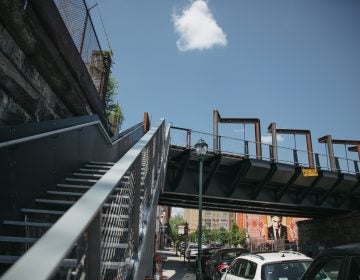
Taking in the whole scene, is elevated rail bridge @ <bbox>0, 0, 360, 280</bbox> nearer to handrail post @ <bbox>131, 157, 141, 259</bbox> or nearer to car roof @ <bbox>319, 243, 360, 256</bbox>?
handrail post @ <bbox>131, 157, 141, 259</bbox>

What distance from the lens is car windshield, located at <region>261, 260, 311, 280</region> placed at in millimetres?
7847

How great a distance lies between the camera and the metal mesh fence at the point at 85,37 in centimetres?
934

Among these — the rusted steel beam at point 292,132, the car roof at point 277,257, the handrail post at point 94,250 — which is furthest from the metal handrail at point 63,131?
the rusted steel beam at point 292,132

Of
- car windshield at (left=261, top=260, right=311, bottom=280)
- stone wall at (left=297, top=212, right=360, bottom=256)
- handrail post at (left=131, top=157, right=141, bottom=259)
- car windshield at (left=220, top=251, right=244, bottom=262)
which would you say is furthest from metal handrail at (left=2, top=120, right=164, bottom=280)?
stone wall at (left=297, top=212, right=360, bottom=256)

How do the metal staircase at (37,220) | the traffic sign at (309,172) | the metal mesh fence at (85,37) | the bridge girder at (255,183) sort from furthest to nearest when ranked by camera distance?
the traffic sign at (309,172)
the bridge girder at (255,183)
the metal mesh fence at (85,37)
the metal staircase at (37,220)

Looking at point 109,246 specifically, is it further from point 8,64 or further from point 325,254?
point 8,64

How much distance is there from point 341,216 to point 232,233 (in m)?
36.4

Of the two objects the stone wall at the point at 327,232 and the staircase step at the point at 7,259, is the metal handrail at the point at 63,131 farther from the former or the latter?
the stone wall at the point at 327,232

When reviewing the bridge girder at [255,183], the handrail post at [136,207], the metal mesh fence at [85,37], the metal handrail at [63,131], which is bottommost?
the handrail post at [136,207]

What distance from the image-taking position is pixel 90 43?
12.0 m

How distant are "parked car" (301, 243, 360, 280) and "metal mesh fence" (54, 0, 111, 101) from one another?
7078 mm

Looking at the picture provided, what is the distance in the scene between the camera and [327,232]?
103 ft

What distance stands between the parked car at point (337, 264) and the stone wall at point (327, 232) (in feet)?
83.7

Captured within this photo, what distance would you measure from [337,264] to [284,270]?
14.8 feet
